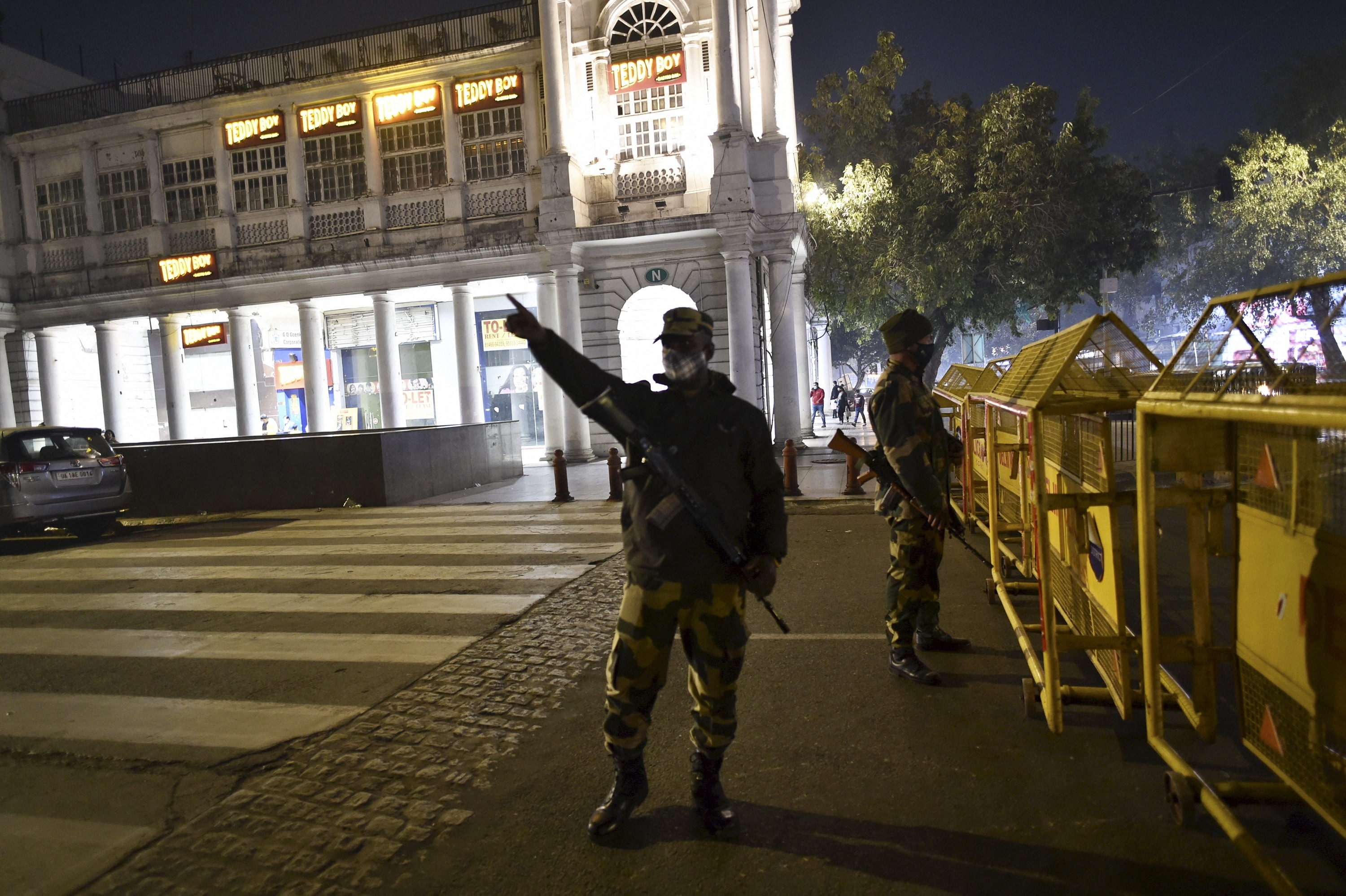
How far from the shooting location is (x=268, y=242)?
2312cm

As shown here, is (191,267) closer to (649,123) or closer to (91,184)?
(91,184)

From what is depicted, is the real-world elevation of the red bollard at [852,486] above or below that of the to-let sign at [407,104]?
below

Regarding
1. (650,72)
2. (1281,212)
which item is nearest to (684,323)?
(650,72)

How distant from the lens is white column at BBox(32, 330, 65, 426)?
25703mm

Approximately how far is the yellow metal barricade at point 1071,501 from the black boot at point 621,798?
1707mm

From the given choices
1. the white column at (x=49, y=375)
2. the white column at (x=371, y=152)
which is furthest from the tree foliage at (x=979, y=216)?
the white column at (x=49, y=375)

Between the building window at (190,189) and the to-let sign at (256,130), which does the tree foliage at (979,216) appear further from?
the building window at (190,189)

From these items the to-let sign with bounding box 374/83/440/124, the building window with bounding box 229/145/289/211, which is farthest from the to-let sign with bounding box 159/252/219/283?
the to-let sign with bounding box 374/83/440/124

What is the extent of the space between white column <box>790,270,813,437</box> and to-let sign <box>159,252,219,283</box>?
53.7 feet

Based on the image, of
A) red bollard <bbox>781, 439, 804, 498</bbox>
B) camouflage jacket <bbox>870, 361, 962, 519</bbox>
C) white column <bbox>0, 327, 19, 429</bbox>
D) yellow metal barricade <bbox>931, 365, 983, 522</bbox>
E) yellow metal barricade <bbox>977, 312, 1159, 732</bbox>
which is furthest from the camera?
white column <bbox>0, 327, 19, 429</bbox>

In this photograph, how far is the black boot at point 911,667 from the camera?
4.34m

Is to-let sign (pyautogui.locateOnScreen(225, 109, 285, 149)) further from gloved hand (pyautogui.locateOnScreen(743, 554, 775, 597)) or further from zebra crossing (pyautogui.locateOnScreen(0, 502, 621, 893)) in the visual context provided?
gloved hand (pyautogui.locateOnScreen(743, 554, 775, 597))

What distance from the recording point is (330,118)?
2214 cm

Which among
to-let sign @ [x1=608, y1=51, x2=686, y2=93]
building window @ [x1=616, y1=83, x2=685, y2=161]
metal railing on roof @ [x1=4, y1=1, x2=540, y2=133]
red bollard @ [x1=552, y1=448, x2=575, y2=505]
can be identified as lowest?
red bollard @ [x1=552, y1=448, x2=575, y2=505]
